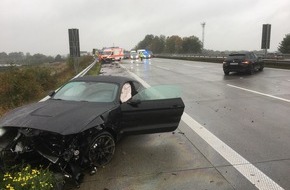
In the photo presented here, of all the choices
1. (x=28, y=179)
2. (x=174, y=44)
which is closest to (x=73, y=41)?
(x=28, y=179)

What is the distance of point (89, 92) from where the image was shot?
6676mm

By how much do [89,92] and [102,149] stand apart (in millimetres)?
1494

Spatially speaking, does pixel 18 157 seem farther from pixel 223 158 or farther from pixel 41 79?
pixel 41 79

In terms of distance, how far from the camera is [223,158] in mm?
5875

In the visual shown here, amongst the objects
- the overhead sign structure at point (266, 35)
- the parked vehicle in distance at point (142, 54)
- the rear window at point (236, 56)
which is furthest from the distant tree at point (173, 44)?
the rear window at point (236, 56)

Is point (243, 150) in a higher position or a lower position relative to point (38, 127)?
lower

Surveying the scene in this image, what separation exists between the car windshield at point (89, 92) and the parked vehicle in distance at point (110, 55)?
46078mm

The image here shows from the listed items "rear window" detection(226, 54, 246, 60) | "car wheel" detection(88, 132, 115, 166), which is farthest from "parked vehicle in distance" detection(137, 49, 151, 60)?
"car wheel" detection(88, 132, 115, 166)

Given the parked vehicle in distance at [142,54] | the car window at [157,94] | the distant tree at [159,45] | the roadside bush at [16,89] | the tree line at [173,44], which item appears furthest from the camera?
the distant tree at [159,45]

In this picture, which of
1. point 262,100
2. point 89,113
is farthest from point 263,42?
point 89,113

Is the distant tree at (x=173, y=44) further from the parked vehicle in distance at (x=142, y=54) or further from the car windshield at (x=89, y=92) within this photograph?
the car windshield at (x=89, y=92)

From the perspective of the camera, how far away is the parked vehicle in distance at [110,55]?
2105 inches

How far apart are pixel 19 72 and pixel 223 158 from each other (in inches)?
381

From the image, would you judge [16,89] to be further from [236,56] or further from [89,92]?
[236,56]
